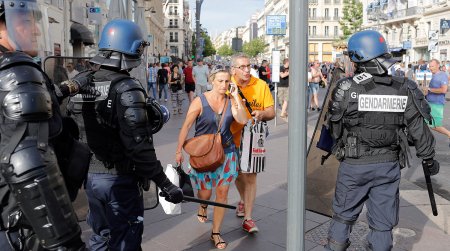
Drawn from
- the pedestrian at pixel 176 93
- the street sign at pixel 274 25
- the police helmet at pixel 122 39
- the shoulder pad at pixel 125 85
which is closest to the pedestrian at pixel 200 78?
the pedestrian at pixel 176 93

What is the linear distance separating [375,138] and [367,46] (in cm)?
71

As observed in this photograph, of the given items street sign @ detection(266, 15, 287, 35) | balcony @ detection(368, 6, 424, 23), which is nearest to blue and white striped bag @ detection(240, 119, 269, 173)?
street sign @ detection(266, 15, 287, 35)

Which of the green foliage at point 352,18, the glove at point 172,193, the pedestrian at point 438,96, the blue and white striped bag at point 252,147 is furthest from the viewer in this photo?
the green foliage at point 352,18

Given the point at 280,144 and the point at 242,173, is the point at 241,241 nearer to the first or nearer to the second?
the point at 242,173

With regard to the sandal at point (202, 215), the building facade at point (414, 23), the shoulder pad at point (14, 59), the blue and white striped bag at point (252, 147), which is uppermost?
the building facade at point (414, 23)

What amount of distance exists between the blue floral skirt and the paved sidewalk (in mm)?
555

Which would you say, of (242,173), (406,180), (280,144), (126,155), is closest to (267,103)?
(242,173)

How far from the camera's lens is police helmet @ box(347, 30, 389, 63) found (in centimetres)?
359

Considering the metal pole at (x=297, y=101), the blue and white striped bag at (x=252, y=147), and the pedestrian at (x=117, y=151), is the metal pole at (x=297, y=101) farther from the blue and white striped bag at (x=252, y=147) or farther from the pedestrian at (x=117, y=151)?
the blue and white striped bag at (x=252, y=147)

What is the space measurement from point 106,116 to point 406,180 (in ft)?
17.9

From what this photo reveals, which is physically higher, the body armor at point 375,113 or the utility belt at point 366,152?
the body armor at point 375,113

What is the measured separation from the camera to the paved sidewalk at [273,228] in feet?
14.6

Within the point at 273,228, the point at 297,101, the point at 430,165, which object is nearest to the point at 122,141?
the point at 297,101

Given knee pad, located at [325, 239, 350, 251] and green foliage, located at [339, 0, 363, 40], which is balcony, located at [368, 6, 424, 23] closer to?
green foliage, located at [339, 0, 363, 40]
